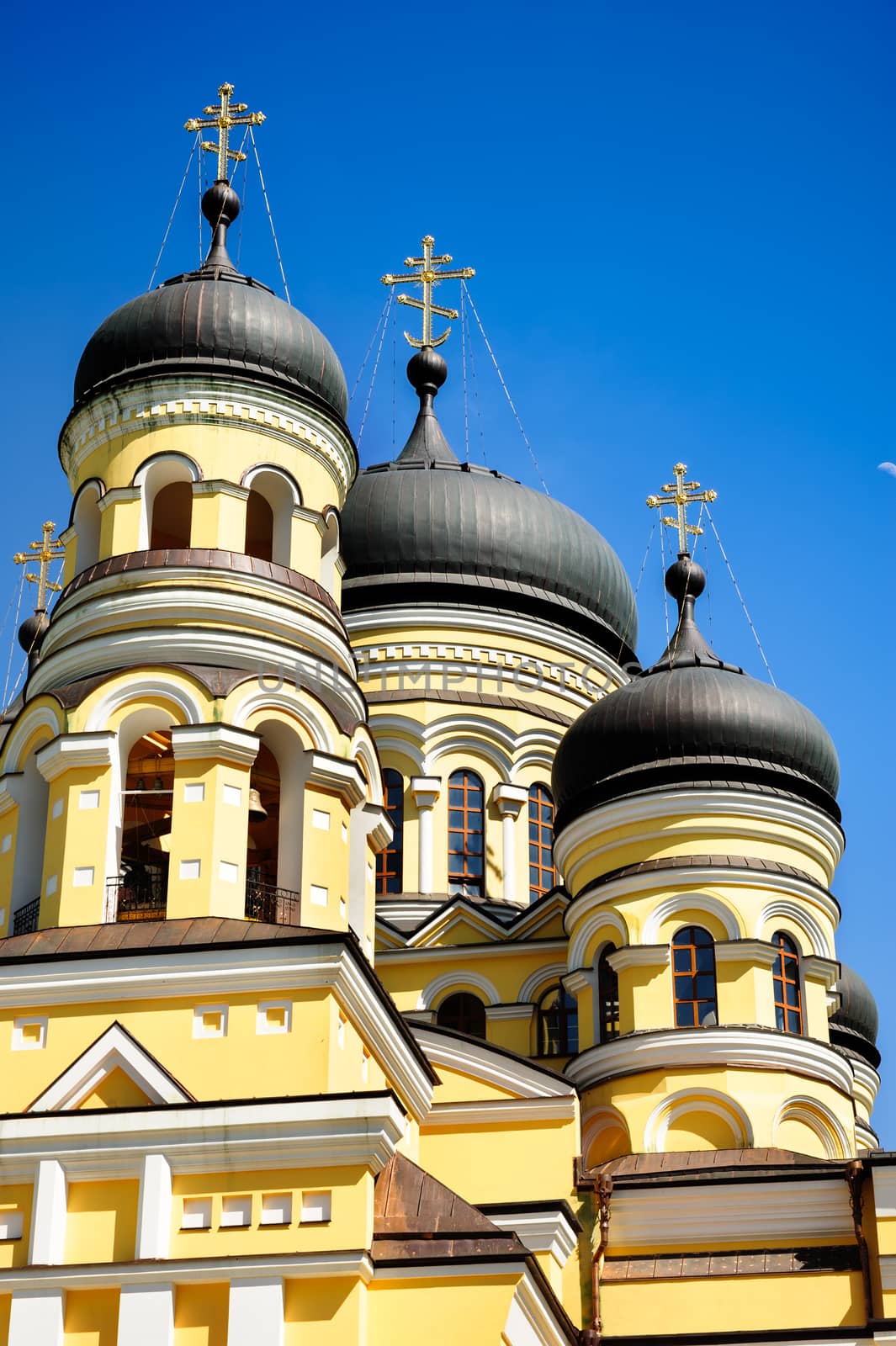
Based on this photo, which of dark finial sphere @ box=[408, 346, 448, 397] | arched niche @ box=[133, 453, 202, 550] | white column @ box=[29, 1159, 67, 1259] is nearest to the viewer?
white column @ box=[29, 1159, 67, 1259]

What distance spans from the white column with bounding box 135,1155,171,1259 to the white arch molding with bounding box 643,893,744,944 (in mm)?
6325

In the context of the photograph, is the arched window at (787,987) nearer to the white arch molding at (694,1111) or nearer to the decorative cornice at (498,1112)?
the white arch molding at (694,1111)

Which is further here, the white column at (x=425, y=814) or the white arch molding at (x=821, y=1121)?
the white column at (x=425, y=814)

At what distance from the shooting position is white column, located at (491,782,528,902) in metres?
22.4

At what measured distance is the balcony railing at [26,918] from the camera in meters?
14.9

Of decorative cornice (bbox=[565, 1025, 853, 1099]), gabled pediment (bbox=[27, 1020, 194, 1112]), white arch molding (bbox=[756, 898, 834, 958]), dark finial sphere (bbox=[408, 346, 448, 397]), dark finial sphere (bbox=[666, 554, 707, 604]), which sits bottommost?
gabled pediment (bbox=[27, 1020, 194, 1112])

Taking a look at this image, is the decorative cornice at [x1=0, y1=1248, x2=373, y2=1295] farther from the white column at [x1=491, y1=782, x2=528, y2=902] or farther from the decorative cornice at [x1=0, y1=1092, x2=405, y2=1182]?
the white column at [x1=491, y1=782, x2=528, y2=902]

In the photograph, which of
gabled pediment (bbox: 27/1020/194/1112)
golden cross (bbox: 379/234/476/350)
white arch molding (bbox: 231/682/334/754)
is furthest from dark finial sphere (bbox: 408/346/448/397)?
gabled pediment (bbox: 27/1020/194/1112)

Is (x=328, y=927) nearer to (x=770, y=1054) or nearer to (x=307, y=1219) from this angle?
(x=307, y=1219)

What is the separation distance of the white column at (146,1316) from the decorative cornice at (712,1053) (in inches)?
241

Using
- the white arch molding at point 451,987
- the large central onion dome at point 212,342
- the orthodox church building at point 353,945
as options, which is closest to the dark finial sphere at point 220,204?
the orthodox church building at point 353,945

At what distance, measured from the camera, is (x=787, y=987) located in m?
18.7

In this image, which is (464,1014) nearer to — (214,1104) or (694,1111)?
(694,1111)

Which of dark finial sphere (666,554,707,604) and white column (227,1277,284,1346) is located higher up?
dark finial sphere (666,554,707,604)
